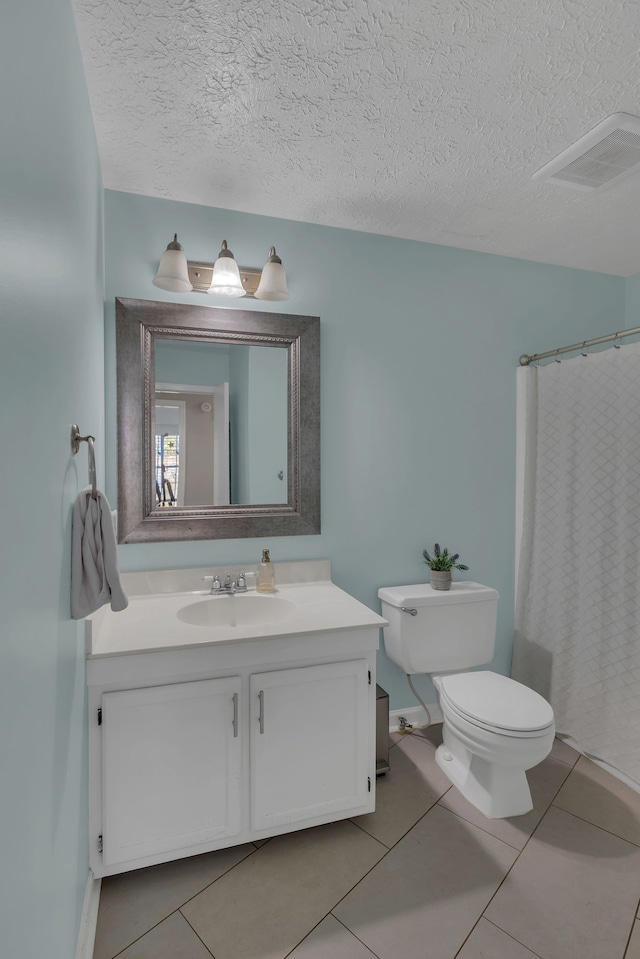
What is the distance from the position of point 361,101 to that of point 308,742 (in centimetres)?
201

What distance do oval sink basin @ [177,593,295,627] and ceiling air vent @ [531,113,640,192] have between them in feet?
6.15

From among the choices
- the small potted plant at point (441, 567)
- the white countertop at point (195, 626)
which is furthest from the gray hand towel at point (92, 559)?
the small potted plant at point (441, 567)

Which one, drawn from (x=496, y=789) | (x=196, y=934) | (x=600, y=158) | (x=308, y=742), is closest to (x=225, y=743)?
(x=308, y=742)

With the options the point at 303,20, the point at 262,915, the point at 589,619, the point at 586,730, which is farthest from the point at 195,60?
the point at 586,730

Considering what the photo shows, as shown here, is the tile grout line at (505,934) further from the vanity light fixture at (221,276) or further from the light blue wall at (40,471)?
the vanity light fixture at (221,276)

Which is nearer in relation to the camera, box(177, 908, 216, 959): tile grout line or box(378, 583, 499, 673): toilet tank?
box(177, 908, 216, 959): tile grout line

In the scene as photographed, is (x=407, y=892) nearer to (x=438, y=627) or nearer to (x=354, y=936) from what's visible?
(x=354, y=936)

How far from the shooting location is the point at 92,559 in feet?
4.17

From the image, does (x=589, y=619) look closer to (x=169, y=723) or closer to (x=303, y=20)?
(x=169, y=723)

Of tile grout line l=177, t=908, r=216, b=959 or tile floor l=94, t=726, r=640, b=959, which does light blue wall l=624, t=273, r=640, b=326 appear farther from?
tile grout line l=177, t=908, r=216, b=959

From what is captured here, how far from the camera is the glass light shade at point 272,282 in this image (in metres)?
2.04

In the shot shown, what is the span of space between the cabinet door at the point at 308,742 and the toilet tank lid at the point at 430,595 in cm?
52

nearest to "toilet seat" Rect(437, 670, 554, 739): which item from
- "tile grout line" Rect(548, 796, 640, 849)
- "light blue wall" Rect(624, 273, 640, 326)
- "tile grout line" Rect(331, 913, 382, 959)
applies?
"tile grout line" Rect(548, 796, 640, 849)

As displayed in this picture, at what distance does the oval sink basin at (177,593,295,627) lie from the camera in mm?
1995
